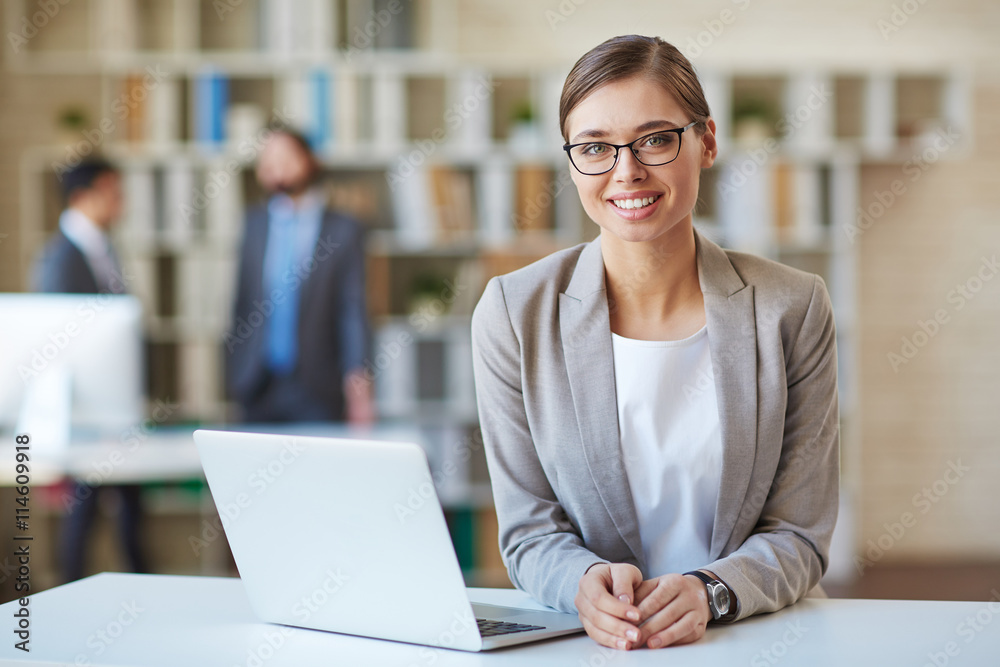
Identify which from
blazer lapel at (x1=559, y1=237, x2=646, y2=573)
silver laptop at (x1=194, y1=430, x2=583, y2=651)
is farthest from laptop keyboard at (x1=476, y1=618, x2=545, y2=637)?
blazer lapel at (x1=559, y1=237, x2=646, y2=573)

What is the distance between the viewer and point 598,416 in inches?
53.1

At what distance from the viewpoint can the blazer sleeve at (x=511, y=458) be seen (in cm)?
133

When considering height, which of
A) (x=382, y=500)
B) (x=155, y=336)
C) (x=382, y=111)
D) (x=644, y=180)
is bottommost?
(x=155, y=336)

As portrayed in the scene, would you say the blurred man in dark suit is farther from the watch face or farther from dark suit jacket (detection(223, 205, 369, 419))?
the watch face

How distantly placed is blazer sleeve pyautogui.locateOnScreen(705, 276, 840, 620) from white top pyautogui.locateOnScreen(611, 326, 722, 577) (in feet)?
0.22

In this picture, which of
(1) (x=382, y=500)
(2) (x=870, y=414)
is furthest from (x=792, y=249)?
(1) (x=382, y=500)

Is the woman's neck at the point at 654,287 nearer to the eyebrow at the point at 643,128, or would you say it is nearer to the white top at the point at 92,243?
the eyebrow at the point at 643,128

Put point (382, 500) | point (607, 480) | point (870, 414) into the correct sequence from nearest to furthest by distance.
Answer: point (382, 500), point (607, 480), point (870, 414)

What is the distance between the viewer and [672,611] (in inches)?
43.7

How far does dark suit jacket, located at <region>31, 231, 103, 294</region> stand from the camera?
371 cm

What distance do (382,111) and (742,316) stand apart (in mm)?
3316

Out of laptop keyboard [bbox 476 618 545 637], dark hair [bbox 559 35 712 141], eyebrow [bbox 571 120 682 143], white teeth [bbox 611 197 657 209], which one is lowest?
laptop keyboard [bbox 476 618 545 637]

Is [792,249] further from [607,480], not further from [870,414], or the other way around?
[607,480]

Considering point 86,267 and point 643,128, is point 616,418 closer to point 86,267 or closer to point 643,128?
point 643,128
